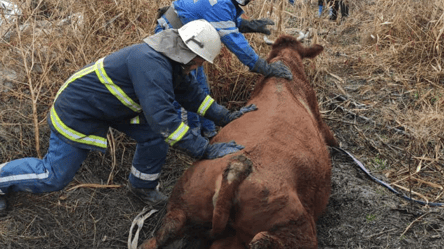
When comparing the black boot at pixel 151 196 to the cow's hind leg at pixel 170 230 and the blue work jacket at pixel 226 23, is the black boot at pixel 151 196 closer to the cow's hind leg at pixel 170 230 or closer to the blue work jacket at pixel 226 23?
the cow's hind leg at pixel 170 230

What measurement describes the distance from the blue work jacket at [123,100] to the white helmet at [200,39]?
184 millimetres

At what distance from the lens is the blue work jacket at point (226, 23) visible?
3792 mm

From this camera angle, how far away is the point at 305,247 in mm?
2539

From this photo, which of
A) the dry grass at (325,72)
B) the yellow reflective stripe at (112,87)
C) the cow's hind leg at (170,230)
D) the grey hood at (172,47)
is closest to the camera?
the cow's hind leg at (170,230)

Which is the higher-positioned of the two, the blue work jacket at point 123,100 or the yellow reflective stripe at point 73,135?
the blue work jacket at point 123,100

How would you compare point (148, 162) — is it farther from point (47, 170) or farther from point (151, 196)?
point (47, 170)

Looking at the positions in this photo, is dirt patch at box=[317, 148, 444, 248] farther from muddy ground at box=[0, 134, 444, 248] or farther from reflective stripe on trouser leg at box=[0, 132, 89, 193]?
reflective stripe on trouser leg at box=[0, 132, 89, 193]

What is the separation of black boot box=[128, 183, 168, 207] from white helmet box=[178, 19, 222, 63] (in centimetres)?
126

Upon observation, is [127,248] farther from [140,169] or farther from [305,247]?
[305,247]

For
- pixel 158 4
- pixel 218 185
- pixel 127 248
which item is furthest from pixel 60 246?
pixel 158 4

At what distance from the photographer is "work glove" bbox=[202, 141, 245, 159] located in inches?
106

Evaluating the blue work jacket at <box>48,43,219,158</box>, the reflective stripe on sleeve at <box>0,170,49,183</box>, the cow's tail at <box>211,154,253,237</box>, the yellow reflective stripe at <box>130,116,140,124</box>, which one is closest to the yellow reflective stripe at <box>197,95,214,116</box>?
the blue work jacket at <box>48,43,219,158</box>

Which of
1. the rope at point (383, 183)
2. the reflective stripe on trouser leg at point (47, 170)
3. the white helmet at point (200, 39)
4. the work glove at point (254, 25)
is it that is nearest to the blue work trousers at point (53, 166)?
the reflective stripe on trouser leg at point (47, 170)

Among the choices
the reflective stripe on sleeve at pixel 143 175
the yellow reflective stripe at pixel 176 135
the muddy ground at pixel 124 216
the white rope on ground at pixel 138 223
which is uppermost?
the yellow reflective stripe at pixel 176 135
